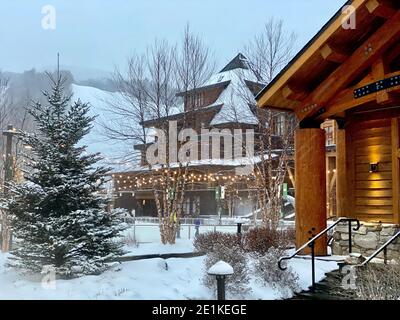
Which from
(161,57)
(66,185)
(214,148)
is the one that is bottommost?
(66,185)

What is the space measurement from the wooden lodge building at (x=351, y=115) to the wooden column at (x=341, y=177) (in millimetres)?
16

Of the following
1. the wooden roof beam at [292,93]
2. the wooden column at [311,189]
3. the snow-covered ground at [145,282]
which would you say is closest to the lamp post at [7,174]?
the snow-covered ground at [145,282]

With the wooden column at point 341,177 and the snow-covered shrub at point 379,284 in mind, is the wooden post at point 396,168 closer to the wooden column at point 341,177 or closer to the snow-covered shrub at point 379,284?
the wooden column at point 341,177

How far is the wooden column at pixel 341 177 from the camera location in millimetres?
7031

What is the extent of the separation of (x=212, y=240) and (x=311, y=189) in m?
1.95

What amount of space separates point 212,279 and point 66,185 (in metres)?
2.12

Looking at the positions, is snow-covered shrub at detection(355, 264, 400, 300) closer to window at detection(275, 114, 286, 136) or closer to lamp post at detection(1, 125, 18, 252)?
lamp post at detection(1, 125, 18, 252)

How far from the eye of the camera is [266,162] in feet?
36.8

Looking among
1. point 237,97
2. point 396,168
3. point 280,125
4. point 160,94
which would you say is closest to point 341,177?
point 396,168

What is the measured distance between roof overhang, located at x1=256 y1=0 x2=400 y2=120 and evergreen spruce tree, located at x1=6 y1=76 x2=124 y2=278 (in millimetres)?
2898

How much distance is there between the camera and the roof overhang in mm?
5340

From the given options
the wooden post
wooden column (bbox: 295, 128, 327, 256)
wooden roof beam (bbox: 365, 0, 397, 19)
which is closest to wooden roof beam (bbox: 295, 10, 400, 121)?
wooden roof beam (bbox: 365, 0, 397, 19)
